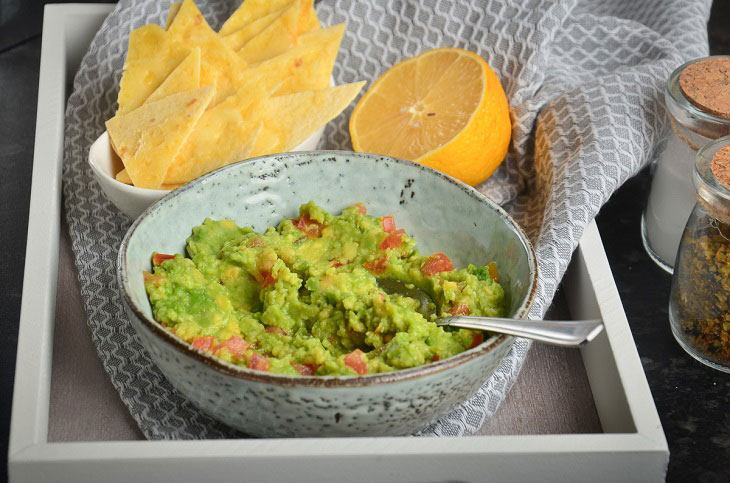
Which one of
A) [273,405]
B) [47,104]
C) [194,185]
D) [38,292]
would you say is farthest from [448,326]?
[47,104]

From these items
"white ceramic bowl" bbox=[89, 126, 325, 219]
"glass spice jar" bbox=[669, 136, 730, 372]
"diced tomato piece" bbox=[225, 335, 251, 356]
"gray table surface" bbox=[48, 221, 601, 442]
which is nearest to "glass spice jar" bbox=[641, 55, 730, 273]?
"glass spice jar" bbox=[669, 136, 730, 372]

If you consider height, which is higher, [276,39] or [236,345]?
[276,39]

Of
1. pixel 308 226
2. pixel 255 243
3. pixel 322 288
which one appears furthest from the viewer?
pixel 308 226

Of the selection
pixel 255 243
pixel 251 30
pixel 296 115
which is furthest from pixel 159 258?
pixel 251 30

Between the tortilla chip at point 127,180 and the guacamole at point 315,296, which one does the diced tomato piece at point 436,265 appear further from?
the tortilla chip at point 127,180

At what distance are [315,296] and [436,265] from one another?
216 millimetres

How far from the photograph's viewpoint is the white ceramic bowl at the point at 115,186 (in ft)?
5.45

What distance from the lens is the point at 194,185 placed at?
1561 mm

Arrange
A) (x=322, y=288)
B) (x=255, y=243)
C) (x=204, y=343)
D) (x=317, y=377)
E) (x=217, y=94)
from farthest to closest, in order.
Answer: (x=217, y=94) → (x=255, y=243) → (x=322, y=288) → (x=204, y=343) → (x=317, y=377)

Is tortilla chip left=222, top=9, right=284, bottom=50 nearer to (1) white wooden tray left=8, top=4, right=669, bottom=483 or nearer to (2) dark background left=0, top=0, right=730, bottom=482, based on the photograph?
(2) dark background left=0, top=0, right=730, bottom=482

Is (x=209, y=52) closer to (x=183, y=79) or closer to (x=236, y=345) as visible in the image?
(x=183, y=79)

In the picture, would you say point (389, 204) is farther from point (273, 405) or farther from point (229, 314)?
point (273, 405)

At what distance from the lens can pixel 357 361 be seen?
1.25 metres

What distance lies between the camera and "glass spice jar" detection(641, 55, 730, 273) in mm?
1686
